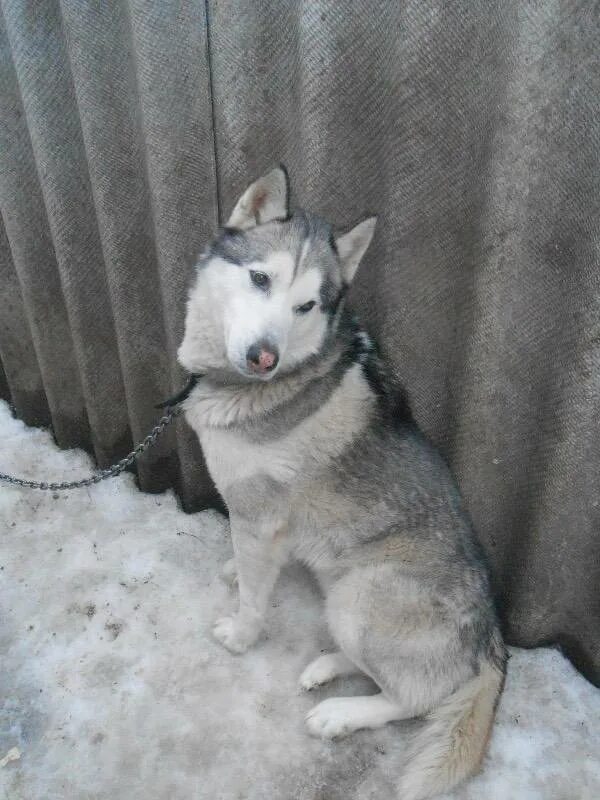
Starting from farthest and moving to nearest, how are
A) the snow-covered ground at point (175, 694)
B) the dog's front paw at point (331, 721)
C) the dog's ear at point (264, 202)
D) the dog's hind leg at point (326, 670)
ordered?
the dog's hind leg at point (326, 670)
the dog's front paw at point (331, 721)
the snow-covered ground at point (175, 694)
the dog's ear at point (264, 202)

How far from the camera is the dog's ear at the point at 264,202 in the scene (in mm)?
1754

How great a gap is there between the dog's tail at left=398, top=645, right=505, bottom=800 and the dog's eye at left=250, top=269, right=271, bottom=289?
1548mm

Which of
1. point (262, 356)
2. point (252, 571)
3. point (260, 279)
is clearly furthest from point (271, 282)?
point (252, 571)

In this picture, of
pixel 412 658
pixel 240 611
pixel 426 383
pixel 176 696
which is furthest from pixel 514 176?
pixel 176 696

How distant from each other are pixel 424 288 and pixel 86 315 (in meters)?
1.63

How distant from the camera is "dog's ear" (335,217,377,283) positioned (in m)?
1.77

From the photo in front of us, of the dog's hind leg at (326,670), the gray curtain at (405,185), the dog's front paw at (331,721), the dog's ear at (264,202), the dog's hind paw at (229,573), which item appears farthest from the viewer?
the dog's hind paw at (229,573)

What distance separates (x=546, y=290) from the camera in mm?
1787

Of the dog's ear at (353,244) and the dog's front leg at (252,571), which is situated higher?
the dog's ear at (353,244)

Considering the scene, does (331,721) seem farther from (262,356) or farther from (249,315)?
(249,315)

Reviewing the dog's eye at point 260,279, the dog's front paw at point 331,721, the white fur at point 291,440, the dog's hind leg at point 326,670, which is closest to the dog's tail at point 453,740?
the dog's front paw at point 331,721

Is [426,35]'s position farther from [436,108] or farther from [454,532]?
[454,532]

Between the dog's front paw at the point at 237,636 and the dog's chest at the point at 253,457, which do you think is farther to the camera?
the dog's front paw at the point at 237,636

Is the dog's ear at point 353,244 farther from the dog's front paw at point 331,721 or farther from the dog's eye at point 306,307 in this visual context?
the dog's front paw at point 331,721
